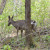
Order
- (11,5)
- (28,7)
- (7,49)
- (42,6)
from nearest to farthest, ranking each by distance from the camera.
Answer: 1. (7,49)
2. (28,7)
3. (42,6)
4. (11,5)

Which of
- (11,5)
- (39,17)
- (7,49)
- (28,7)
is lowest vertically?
(7,49)

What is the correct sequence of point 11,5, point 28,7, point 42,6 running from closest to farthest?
point 28,7 → point 42,6 → point 11,5

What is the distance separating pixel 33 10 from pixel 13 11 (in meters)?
1.97

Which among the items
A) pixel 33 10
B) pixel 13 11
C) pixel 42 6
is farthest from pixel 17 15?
pixel 42 6

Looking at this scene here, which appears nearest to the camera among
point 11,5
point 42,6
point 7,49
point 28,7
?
point 7,49

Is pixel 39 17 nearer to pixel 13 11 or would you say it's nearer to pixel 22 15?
pixel 22 15

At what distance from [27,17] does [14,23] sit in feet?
15.1

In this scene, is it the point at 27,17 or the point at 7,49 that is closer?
the point at 7,49

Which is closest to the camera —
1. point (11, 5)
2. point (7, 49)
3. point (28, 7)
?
point (7, 49)

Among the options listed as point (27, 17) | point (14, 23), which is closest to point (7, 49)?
point (27, 17)

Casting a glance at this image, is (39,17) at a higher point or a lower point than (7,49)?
higher

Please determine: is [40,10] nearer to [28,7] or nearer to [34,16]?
[34,16]

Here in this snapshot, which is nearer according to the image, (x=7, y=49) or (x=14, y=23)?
(x=7, y=49)

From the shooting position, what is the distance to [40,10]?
945cm
